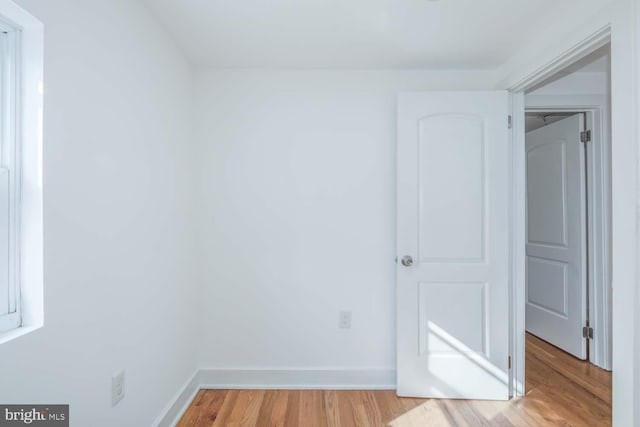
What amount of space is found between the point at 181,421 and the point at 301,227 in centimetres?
142

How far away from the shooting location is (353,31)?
1971 millimetres

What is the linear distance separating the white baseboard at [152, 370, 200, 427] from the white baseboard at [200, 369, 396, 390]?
10cm

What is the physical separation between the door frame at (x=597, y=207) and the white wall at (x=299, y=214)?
2.71ft

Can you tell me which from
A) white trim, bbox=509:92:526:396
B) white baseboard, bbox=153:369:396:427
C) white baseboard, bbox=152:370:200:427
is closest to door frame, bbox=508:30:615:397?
white trim, bbox=509:92:526:396

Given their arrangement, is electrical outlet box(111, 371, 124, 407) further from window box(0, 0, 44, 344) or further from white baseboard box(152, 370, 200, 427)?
window box(0, 0, 44, 344)

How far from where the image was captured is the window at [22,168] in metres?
1.07

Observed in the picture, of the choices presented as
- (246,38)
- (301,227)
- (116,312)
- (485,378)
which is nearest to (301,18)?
(246,38)

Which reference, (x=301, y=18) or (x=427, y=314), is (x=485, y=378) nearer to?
(x=427, y=314)

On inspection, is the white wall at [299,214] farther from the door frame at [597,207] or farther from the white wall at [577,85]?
the door frame at [597,207]

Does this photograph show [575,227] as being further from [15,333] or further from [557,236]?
[15,333]
